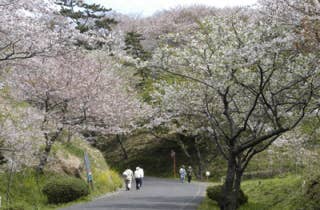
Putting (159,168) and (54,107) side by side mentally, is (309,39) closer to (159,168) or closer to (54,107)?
(54,107)

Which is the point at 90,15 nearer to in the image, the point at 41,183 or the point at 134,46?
the point at 134,46

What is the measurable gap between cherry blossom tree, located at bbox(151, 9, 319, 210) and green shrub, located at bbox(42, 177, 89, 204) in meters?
8.25

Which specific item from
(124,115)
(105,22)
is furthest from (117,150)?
(124,115)

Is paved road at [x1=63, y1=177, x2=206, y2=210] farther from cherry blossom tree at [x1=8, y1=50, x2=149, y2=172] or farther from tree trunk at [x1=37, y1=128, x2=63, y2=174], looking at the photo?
cherry blossom tree at [x1=8, y1=50, x2=149, y2=172]

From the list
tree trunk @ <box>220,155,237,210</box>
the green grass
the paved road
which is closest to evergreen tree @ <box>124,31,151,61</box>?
the green grass

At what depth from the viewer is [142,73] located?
46.1 meters

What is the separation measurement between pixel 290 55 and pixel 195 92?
4836 millimetres

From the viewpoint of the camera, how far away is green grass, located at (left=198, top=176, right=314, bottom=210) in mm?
17359

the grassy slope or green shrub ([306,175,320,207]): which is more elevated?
the grassy slope

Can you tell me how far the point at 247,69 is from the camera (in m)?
12.4

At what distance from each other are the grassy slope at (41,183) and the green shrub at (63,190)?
14.3 inches

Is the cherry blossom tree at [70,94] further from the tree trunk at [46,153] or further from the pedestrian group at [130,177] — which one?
the pedestrian group at [130,177]

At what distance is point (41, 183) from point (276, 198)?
10.4 m

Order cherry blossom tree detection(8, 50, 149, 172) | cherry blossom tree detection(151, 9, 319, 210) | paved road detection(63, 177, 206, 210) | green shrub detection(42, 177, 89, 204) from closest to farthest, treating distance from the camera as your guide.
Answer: cherry blossom tree detection(151, 9, 319, 210), paved road detection(63, 177, 206, 210), green shrub detection(42, 177, 89, 204), cherry blossom tree detection(8, 50, 149, 172)
